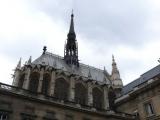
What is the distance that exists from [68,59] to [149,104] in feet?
77.1

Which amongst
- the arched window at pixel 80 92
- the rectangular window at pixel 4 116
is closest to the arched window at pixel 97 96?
the arched window at pixel 80 92

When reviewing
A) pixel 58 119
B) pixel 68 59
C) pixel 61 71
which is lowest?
pixel 58 119

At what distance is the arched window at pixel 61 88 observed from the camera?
41.6 meters

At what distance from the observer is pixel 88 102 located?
42188mm

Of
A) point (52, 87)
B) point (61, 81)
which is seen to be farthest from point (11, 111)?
point (61, 81)

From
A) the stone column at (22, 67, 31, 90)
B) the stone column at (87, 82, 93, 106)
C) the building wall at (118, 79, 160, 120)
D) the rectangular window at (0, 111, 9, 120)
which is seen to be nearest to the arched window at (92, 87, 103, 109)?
the stone column at (87, 82, 93, 106)

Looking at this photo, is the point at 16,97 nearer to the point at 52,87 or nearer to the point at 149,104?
the point at 52,87

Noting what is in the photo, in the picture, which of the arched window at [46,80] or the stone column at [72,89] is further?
the arched window at [46,80]

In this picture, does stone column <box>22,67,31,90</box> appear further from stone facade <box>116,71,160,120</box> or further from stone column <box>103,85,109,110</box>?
stone facade <box>116,71,160,120</box>

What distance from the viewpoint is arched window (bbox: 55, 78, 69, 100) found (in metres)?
41.6

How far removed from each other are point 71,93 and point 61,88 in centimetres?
255

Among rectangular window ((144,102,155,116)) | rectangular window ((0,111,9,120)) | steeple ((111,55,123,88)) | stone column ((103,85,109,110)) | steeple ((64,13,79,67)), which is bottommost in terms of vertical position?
rectangular window ((0,111,9,120))

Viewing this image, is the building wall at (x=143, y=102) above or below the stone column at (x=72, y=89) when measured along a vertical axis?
below

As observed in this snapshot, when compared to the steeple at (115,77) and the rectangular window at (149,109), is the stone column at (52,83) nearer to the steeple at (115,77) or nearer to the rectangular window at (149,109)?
the steeple at (115,77)
